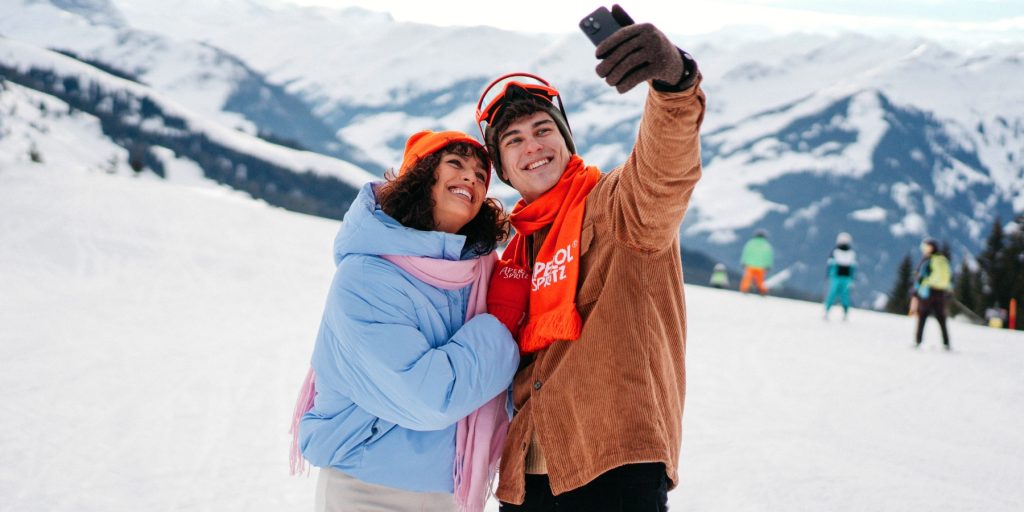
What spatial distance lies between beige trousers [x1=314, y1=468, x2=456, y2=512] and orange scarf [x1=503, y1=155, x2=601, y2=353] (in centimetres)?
58

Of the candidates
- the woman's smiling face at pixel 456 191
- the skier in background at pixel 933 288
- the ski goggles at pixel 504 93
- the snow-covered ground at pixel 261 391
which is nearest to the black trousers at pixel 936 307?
the skier in background at pixel 933 288

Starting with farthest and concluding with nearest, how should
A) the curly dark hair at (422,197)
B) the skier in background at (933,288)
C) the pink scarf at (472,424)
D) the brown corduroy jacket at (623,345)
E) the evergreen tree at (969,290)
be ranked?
the evergreen tree at (969,290)
the skier in background at (933,288)
the curly dark hair at (422,197)
the pink scarf at (472,424)
the brown corduroy jacket at (623,345)

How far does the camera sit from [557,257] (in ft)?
7.55

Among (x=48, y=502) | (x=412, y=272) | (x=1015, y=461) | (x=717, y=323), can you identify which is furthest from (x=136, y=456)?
(x=717, y=323)

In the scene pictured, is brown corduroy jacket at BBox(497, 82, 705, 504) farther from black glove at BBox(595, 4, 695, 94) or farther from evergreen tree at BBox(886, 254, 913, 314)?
evergreen tree at BBox(886, 254, 913, 314)

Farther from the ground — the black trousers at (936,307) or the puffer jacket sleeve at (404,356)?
the black trousers at (936,307)

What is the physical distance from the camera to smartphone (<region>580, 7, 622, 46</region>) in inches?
75.9

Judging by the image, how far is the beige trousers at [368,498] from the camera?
242cm

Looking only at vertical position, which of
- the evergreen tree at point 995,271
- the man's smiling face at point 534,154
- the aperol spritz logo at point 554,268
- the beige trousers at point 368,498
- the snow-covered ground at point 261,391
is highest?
the evergreen tree at point 995,271

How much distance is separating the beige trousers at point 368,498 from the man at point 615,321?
0.93 feet

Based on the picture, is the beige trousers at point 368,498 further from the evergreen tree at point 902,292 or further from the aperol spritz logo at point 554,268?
the evergreen tree at point 902,292

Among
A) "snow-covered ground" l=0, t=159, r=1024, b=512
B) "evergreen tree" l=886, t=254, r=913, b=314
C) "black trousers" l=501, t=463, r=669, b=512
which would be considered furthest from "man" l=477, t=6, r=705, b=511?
"evergreen tree" l=886, t=254, r=913, b=314

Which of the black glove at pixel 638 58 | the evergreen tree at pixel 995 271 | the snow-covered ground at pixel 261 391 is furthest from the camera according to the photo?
the evergreen tree at pixel 995 271

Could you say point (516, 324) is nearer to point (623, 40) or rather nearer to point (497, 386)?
point (497, 386)
